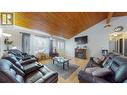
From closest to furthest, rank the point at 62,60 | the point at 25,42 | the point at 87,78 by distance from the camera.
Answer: the point at 87,78 → the point at 25,42 → the point at 62,60

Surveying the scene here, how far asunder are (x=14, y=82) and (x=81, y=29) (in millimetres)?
1361

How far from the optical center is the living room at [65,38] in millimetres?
2131

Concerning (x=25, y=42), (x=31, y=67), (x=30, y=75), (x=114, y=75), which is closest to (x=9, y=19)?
(x=25, y=42)

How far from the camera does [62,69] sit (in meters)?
2.26

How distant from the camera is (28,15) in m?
2.13

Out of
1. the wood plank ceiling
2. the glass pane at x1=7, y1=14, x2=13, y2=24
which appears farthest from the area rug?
the glass pane at x1=7, y1=14, x2=13, y2=24

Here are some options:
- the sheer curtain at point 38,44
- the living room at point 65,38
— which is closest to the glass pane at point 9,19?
the living room at point 65,38

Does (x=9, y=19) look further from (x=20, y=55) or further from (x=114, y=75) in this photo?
(x=114, y=75)

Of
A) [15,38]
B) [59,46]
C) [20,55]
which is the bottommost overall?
[20,55]

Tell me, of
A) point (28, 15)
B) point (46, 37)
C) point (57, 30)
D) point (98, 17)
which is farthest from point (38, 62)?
point (98, 17)

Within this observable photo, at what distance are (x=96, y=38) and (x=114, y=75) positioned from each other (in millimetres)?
681

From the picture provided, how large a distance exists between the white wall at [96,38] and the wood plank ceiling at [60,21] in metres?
0.08

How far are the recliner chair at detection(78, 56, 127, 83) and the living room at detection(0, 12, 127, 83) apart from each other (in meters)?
0.03

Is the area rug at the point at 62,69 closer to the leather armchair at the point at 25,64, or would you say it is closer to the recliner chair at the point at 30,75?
the recliner chair at the point at 30,75
